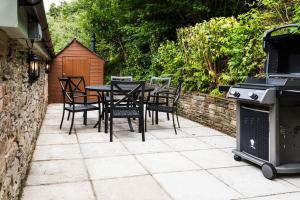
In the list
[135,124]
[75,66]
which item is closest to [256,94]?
[135,124]

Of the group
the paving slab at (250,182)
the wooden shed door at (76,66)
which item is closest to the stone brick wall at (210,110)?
the paving slab at (250,182)

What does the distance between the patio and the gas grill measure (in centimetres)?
21

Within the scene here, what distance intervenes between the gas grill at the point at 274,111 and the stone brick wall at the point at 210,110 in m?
1.62

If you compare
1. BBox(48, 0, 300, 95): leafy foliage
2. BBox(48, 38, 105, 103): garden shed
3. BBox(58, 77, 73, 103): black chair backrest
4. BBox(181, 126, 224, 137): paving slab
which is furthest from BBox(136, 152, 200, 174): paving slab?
BBox(48, 38, 105, 103): garden shed

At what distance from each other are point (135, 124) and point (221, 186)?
3.72 m

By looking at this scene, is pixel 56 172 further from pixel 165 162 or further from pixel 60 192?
pixel 165 162

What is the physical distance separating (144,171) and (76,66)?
313 inches

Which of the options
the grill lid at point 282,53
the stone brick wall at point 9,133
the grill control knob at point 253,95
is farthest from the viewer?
the grill lid at point 282,53

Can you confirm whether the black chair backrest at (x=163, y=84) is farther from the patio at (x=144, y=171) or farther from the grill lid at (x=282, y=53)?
the grill lid at (x=282, y=53)

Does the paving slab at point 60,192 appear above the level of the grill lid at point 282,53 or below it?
below

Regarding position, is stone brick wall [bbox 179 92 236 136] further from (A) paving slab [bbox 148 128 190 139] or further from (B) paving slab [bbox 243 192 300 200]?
(B) paving slab [bbox 243 192 300 200]

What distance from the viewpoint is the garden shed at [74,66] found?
35.1ft

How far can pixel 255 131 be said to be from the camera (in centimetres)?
368

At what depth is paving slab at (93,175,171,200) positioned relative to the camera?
293cm
